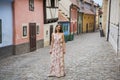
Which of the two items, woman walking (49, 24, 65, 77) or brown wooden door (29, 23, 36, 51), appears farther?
brown wooden door (29, 23, 36, 51)

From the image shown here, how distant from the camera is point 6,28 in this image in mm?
19594

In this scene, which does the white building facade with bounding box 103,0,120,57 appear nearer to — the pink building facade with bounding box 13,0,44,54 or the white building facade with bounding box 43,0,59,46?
the white building facade with bounding box 43,0,59,46

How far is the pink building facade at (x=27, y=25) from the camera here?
69.1 ft

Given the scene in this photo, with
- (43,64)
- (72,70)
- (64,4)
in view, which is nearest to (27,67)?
(43,64)

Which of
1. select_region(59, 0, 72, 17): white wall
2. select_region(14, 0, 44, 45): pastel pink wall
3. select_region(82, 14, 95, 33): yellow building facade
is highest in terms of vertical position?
select_region(59, 0, 72, 17): white wall

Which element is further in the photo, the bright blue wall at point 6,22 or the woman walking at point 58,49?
the bright blue wall at point 6,22

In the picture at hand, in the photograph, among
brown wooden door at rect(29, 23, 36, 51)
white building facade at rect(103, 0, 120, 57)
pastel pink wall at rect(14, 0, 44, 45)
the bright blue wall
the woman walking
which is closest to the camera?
the woman walking

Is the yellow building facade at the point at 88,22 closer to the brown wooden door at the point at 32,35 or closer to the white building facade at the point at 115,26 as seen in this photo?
the white building facade at the point at 115,26

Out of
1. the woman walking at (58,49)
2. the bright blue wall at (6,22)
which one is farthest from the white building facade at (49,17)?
the woman walking at (58,49)

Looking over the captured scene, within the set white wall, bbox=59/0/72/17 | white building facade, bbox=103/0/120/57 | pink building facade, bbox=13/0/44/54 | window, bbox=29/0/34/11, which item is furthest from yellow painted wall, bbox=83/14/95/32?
window, bbox=29/0/34/11

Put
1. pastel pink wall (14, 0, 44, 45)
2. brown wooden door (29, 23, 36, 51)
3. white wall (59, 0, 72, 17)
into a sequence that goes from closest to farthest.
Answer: pastel pink wall (14, 0, 44, 45)
brown wooden door (29, 23, 36, 51)
white wall (59, 0, 72, 17)

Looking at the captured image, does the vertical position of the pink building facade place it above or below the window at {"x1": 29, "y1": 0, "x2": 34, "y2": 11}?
below

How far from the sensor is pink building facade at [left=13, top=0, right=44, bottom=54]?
2105 centimetres

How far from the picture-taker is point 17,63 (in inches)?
660
